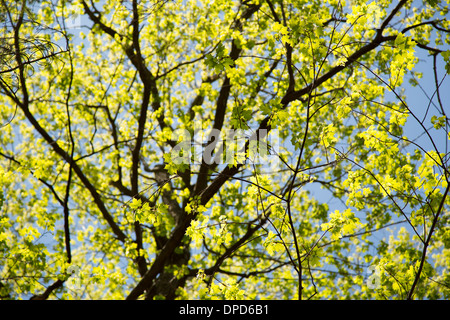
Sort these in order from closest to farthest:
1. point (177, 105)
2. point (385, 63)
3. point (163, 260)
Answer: point (385, 63), point (163, 260), point (177, 105)

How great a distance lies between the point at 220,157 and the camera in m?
7.07

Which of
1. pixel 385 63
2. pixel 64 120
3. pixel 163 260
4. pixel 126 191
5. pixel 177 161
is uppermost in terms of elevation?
pixel 64 120

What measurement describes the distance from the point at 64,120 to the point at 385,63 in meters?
6.14

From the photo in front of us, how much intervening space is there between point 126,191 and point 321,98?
14.5 feet

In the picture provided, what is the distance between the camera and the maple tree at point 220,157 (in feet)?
12.7

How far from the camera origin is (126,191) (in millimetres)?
7879

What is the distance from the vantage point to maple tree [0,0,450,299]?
12.7ft

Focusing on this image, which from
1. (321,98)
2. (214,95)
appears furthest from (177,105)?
(321,98)
